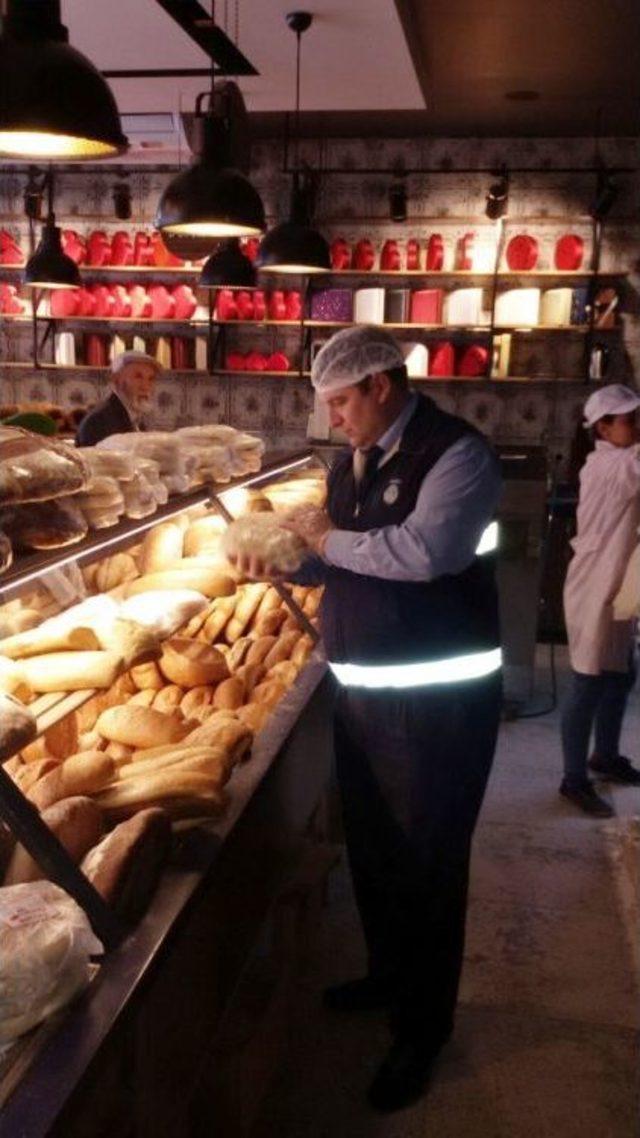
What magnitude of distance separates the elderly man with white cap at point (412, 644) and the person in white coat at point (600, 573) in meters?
1.81

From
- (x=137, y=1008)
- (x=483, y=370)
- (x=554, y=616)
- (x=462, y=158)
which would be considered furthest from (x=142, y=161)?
(x=137, y=1008)

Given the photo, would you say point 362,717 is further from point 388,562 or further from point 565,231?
point 565,231

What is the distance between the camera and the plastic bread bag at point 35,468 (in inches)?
83.4

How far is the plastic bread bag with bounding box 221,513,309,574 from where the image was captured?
9.03ft

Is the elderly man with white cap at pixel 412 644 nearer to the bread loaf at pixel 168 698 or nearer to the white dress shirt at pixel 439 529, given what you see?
the white dress shirt at pixel 439 529

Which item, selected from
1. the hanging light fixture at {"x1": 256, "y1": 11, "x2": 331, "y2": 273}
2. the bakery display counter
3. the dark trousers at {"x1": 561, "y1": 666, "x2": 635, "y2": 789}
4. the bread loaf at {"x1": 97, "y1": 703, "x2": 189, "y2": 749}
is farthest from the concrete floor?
the hanging light fixture at {"x1": 256, "y1": 11, "x2": 331, "y2": 273}

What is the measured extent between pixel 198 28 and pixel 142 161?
3620 mm

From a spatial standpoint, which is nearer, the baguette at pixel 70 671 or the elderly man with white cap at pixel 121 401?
the baguette at pixel 70 671

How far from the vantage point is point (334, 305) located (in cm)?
844

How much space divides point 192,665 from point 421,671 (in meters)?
0.69

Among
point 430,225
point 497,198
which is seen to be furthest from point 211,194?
point 430,225

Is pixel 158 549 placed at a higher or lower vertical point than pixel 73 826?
higher

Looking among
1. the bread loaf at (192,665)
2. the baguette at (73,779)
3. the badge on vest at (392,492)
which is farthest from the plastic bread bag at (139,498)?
the baguette at (73,779)

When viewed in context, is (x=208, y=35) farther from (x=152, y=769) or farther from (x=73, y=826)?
Answer: (x=73, y=826)
